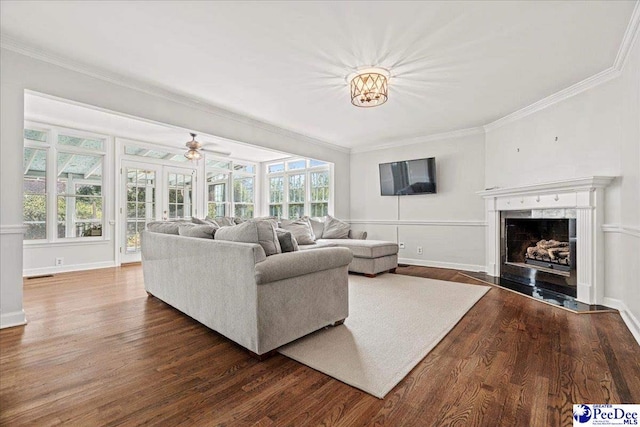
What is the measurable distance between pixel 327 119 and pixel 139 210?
415cm

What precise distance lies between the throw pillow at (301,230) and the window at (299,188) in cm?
152

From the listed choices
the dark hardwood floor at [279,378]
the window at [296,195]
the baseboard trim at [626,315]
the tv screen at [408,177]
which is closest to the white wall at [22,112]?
the dark hardwood floor at [279,378]

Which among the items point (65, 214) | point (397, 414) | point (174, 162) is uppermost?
point (174, 162)

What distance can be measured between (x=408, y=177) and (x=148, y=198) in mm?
5165

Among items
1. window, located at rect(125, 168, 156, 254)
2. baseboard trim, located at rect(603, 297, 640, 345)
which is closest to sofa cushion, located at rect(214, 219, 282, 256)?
baseboard trim, located at rect(603, 297, 640, 345)

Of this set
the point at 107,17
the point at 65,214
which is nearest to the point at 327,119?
the point at 107,17

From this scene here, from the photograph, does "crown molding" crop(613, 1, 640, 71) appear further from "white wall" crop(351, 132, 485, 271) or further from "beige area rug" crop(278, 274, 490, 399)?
"beige area rug" crop(278, 274, 490, 399)

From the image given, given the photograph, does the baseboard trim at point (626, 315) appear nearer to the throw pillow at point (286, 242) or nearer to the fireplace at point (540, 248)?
the fireplace at point (540, 248)

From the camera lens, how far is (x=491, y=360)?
1895 mm

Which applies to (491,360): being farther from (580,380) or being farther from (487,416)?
(487,416)

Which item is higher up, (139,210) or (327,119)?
(327,119)

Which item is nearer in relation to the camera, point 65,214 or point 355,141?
point 65,214

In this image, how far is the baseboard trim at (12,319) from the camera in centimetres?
245

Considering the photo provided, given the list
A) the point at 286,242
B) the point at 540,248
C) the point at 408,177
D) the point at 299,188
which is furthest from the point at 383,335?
the point at 299,188
